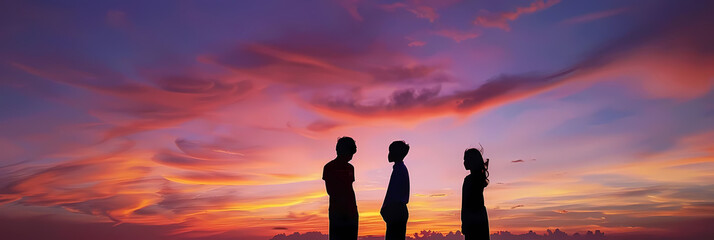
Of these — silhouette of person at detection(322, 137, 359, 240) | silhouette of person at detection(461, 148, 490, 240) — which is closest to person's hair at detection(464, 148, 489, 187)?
silhouette of person at detection(461, 148, 490, 240)

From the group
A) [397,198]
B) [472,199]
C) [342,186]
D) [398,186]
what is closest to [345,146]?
[342,186]

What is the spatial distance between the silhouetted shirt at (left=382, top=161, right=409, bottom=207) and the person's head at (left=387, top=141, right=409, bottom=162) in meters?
0.15

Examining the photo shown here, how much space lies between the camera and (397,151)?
46.7 feet

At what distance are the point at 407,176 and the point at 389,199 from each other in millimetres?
705

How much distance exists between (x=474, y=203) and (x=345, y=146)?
3498 millimetres

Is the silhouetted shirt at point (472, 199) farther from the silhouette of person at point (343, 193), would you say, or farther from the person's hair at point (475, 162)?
the silhouette of person at point (343, 193)

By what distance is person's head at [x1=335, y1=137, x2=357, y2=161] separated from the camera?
14328 mm

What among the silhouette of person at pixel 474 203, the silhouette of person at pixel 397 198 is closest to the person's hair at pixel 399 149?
the silhouette of person at pixel 397 198

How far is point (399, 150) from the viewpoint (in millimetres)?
14266

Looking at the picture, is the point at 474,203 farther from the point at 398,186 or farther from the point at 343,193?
the point at 343,193

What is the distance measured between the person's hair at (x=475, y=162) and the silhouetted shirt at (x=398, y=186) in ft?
5.33

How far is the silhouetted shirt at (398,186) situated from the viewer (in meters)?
14.1

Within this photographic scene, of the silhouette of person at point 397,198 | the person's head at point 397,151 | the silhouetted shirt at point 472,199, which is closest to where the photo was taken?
the silhouette of person at point 397,198

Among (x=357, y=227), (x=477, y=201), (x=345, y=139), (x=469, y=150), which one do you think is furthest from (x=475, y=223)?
(x=345, y=139)
